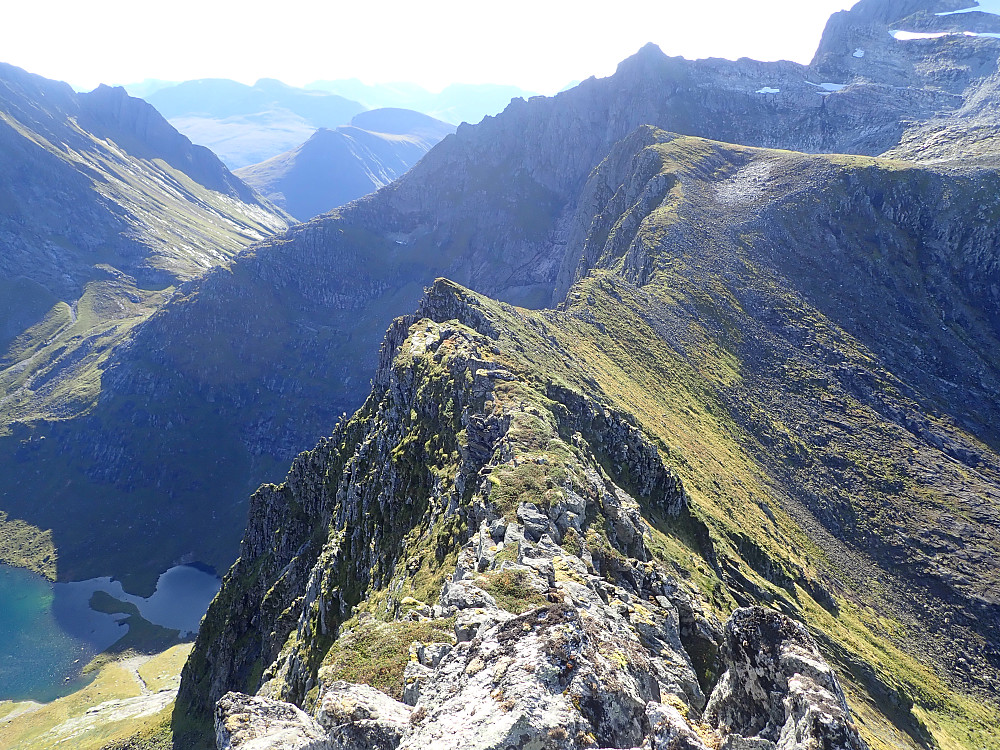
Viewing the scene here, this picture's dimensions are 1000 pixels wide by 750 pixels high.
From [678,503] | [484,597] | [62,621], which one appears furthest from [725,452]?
[62,621]

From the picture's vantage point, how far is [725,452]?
9062cm

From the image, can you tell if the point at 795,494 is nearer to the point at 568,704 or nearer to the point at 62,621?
the point at 568,704

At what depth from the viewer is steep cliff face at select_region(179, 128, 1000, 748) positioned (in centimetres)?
3516

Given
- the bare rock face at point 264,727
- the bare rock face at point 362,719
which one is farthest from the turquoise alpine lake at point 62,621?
the bare rock face at point 362,719

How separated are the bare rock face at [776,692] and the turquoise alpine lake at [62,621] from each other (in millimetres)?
187577

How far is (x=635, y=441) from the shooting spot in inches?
2324

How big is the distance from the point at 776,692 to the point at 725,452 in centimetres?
8219

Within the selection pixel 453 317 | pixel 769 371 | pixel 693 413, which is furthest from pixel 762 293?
pixel 453 317

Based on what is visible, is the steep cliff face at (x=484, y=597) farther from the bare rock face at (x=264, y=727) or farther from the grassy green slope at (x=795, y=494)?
the grassy green slope at (x=795, y=494)

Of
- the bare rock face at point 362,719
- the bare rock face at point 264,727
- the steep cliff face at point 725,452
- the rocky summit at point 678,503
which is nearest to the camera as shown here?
the bare rock face at point 362,719

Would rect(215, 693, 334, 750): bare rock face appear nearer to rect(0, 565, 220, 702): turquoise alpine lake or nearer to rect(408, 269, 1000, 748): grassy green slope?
rect(408, 269, 1000, 748): grassy green slope

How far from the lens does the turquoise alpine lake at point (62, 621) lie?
145125mm

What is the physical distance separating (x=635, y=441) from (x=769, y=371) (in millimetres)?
65471

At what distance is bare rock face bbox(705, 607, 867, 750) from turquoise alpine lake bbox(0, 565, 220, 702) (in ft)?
615
